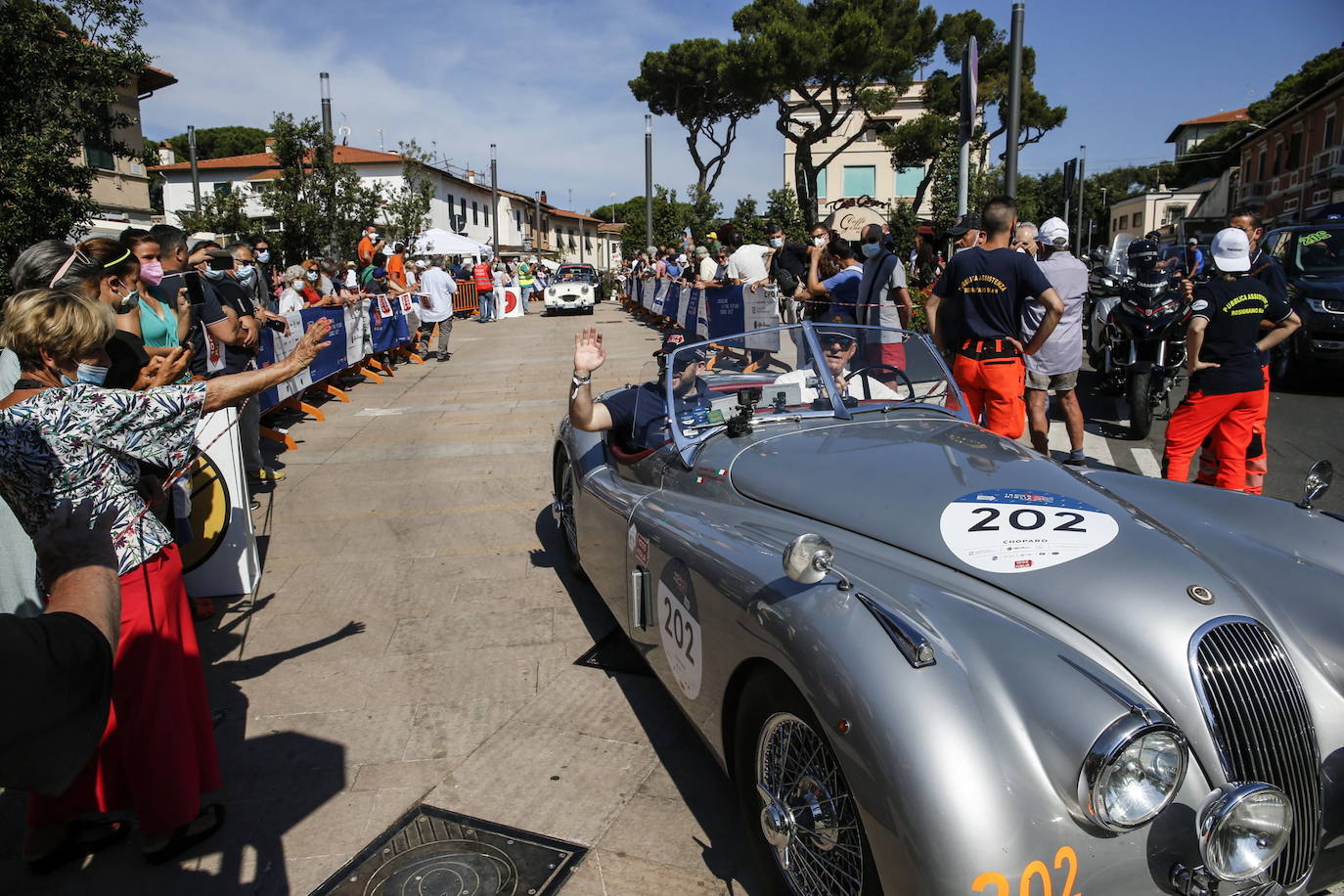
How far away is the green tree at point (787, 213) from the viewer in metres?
31.7

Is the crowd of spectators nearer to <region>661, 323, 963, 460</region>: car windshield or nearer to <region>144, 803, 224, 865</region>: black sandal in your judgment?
<region>144, 803, 224, 865</region>: black sandal

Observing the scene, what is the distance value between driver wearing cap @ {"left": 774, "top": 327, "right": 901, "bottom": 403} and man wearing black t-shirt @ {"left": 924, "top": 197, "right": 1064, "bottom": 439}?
5.97ft

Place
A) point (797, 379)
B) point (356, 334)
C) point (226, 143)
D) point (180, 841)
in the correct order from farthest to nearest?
1. point (226, 143)
2. point (356, 334)
3. point (797, 379)
4. point (180, 841)

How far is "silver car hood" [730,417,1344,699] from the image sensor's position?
2291mm

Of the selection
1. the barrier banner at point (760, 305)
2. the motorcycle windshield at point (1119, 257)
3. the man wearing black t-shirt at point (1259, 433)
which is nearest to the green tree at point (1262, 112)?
the motorcycle windshield at point (1119, 257)

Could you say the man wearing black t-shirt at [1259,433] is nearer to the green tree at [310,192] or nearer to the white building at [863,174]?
the green tree at [310,192]

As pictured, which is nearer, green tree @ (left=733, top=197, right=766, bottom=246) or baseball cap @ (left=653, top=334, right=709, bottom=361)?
baseball cap @ (left=653, top=334, right=709, bottom=361)

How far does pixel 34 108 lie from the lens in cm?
858

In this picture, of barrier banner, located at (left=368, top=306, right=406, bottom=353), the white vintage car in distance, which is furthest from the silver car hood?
the white vintage car in distance

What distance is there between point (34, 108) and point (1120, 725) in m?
10.5

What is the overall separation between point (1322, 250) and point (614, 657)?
1049 cm

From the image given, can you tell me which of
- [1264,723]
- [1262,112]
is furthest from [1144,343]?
[1262,112]

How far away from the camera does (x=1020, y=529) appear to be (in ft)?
8.52

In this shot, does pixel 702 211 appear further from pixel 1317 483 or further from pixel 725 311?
pixel 1317 483
